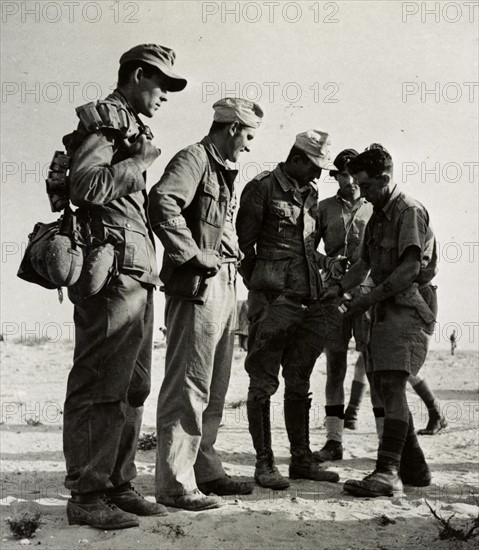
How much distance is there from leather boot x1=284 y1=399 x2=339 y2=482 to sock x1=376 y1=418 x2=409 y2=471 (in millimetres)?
556

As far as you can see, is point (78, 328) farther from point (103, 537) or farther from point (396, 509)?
point (396, 509)

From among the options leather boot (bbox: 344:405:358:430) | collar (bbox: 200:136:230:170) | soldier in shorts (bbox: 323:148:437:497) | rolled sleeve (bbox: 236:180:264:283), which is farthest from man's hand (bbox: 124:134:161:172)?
leather boot (bbox: 344:405:358:430)

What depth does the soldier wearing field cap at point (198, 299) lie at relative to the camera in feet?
13.9

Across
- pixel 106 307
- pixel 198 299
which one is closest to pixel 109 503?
pixel 106 307

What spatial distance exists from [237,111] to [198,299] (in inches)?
52.9

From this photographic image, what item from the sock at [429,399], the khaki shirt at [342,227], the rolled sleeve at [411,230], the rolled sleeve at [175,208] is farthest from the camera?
the sock at [429,399]

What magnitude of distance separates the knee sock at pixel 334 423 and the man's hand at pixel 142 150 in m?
3.27

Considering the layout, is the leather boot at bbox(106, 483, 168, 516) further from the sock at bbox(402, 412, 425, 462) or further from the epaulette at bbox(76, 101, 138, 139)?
the epaulette at bbox(76, 101, 138, 139)

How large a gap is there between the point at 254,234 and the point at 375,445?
2751mm

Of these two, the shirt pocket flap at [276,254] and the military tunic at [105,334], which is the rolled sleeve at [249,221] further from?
the military tunic at [105,334]

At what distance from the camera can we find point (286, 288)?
5246 millimetres

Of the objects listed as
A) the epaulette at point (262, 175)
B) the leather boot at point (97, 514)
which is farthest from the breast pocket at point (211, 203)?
the leather boot at point (97, 514)

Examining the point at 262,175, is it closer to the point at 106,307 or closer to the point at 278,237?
the point at 278,237

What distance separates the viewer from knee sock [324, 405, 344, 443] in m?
6.16
